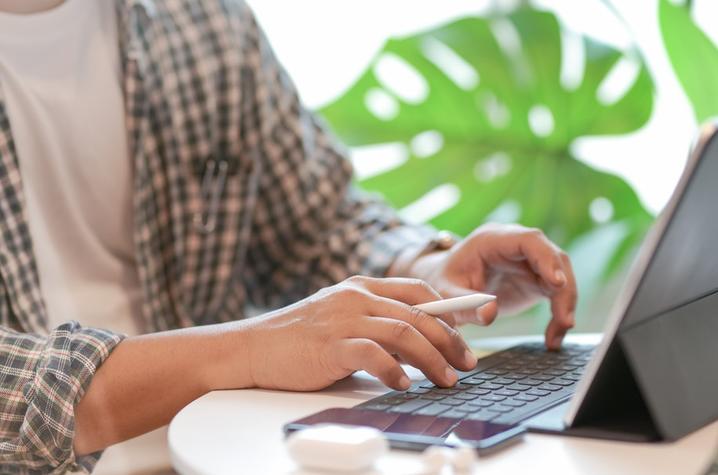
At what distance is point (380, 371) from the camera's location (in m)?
0.75

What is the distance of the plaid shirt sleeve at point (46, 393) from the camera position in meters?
0.80

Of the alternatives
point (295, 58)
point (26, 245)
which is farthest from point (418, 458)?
point (295, 58)

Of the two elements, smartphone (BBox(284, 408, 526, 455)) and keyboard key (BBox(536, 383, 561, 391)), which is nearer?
smartphone (BBox(284, 408, 526, 455))

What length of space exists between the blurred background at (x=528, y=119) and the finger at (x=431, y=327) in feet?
4.22

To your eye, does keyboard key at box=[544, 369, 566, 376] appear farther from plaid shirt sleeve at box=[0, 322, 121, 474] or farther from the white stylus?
plaid shirt sleeve at box=[0, 322, 121, 474]

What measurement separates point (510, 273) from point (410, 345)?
0.33 metres

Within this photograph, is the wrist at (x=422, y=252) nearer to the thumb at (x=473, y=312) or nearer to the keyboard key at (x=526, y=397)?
the thumb at (x=473, y=312)

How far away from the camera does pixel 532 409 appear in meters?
0.70

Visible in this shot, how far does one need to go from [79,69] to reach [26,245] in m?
0.24

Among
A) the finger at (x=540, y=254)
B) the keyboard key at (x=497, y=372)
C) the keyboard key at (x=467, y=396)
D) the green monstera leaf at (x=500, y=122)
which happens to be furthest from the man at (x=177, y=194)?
the green monstera leaf at (x=500, y=122)

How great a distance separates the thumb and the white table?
198 millimetres

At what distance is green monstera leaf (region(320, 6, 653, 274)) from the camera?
2066 millimetres

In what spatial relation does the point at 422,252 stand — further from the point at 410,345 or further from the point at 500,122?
the point at 500,122

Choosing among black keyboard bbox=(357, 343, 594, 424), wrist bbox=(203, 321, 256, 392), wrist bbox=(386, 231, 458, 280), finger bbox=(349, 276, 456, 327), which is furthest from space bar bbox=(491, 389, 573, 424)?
wrist bbox=(386, 231, 458, 280)
